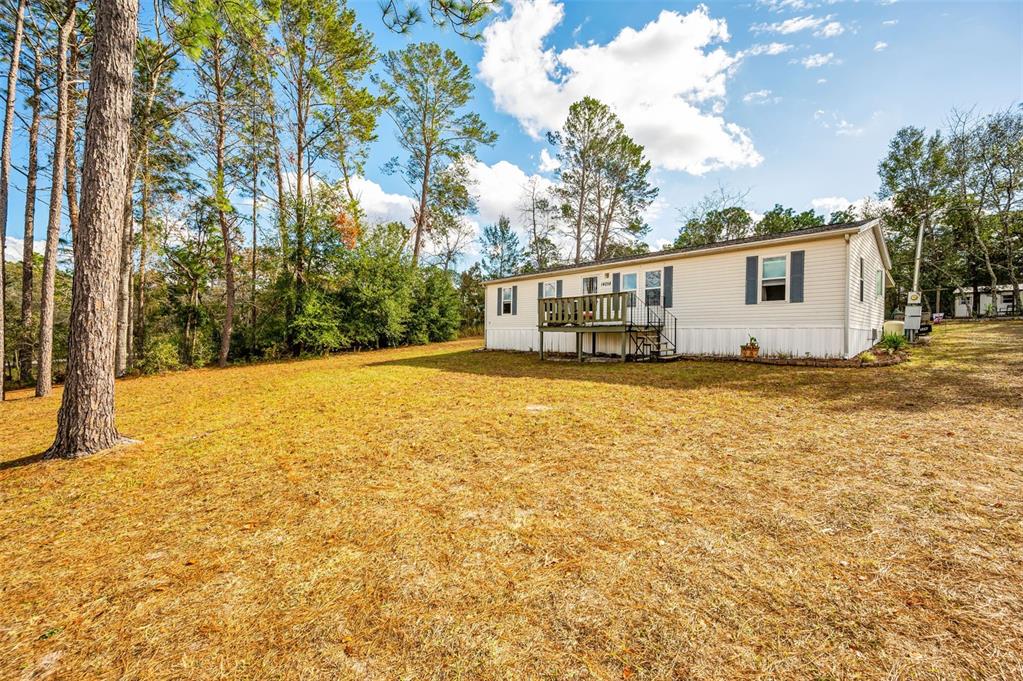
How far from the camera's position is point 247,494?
3.40 metres

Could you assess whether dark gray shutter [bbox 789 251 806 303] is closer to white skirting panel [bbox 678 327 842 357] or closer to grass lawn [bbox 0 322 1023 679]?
white skirting panel [bbox 678 327 842 357]

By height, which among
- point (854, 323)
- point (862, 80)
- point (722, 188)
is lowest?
point (854, 323)

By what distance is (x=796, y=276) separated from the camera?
10.7m

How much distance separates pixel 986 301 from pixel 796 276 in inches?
1618

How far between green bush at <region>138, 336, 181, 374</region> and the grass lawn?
10466 mm

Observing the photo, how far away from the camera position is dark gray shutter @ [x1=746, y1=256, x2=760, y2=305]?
11328 millimetres

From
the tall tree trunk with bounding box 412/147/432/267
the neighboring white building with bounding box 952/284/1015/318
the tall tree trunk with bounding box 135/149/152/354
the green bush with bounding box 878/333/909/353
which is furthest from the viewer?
the neighboring white building with bounding box 952/284/1015/318

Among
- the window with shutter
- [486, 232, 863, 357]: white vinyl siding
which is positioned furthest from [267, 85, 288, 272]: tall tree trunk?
the window with shutter

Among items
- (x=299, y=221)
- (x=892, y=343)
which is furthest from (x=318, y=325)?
(x=892, y=343)

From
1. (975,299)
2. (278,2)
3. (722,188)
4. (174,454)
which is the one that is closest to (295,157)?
(278,2)

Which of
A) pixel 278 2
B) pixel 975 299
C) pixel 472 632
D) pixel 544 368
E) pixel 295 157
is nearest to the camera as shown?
pixel 472 632

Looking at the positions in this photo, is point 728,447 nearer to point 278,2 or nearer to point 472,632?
point 472,632

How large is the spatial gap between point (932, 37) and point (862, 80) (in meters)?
1.45

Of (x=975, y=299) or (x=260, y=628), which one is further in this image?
(x=975, y=299)
